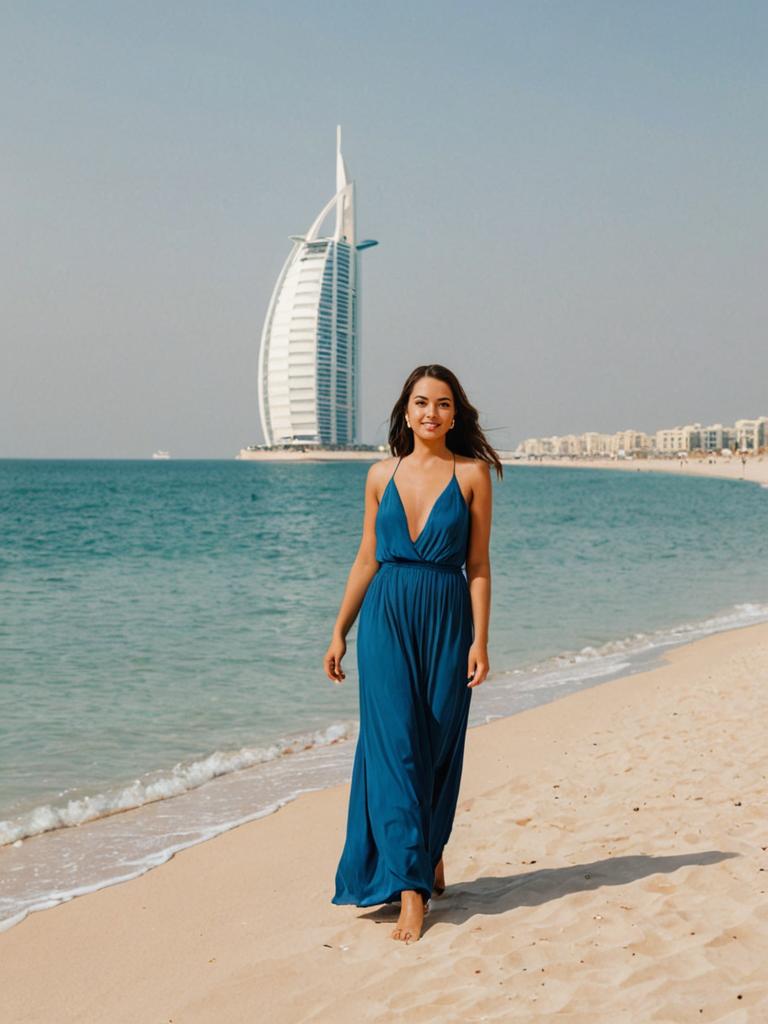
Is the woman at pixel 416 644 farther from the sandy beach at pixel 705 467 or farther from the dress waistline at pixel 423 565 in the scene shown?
the sandy beach at pixel 705 467

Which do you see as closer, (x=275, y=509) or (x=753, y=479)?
(x=275, y=509)

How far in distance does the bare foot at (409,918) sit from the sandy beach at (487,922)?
0.04 m

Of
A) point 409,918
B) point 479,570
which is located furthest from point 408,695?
point 409,918

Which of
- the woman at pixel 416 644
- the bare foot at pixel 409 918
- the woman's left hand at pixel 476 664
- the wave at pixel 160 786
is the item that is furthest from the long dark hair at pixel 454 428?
the wave at pixel 160 786

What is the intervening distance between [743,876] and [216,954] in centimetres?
175

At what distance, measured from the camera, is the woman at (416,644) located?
9.56ft

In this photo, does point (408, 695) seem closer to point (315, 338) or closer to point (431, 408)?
point (431, 408)

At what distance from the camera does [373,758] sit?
296cm

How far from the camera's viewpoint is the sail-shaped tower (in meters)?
125

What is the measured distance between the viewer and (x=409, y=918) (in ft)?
9.52

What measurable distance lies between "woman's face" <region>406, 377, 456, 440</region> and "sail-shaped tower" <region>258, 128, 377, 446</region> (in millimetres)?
122327

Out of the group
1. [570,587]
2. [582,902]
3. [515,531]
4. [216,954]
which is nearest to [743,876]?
[582,902]

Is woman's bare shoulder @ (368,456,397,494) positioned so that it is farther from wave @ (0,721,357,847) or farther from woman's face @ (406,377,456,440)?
wave @ (0,721,357,847)

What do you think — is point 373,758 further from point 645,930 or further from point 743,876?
point 743,876
